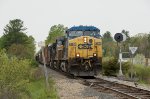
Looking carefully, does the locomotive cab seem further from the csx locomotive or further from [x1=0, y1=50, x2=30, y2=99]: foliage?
[x1=0, y1=50, x2=30, y2=99]: foliage

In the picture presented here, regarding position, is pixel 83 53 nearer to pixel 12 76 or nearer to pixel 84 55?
pixel 84 55

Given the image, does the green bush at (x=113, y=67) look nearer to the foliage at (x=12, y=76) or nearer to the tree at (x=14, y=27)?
the foliage at (x=12, y=76)

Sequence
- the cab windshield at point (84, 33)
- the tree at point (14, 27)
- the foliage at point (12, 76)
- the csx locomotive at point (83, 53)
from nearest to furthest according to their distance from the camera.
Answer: the foliage at point (12, 76)
the csx locomotive at point (83, 53)
the cab windshield at point (84, 33)
the tree at point (14, 27)

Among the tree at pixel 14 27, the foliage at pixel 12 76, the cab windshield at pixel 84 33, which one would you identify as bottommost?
the foliage at pixel 12 76

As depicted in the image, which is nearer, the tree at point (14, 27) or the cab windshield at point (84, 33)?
the cab windshield at point (84, 33)

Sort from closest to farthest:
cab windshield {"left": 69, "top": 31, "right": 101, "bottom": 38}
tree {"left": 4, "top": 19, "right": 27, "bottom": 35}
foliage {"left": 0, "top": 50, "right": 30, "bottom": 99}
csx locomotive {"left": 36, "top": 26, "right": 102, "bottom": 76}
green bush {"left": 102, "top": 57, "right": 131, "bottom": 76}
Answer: foliage {"left": 0, "top": 50, "right": 30, "bottom": 99} → csx locomotive {"left": 36, "top": 26, "right": 102, "bottom": 76} → cab windshield {"left": 69, "top": 31, "right": 101, "bottom": 38} → green bush {"left": 102, "top": 57, "right": 131, "bottom": 76} → tree {"left": 4, "top": 19, "right": 27, "bottom": 35}

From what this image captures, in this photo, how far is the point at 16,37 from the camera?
→ 5509 cm

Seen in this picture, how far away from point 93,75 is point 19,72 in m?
11.0

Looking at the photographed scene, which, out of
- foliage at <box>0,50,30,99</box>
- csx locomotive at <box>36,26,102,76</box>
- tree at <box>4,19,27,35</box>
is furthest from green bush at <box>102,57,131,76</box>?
tree at <box>4,19,27,35</box>

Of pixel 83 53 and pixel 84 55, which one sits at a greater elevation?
pixel 83 53

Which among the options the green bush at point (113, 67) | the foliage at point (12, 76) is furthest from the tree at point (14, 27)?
the foliage at point (12, 76)

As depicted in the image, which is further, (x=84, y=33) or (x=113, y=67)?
(x=113, y=67)

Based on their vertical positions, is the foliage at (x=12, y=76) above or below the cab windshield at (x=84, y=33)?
below

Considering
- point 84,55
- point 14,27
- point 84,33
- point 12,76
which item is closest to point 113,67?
point 84,55
